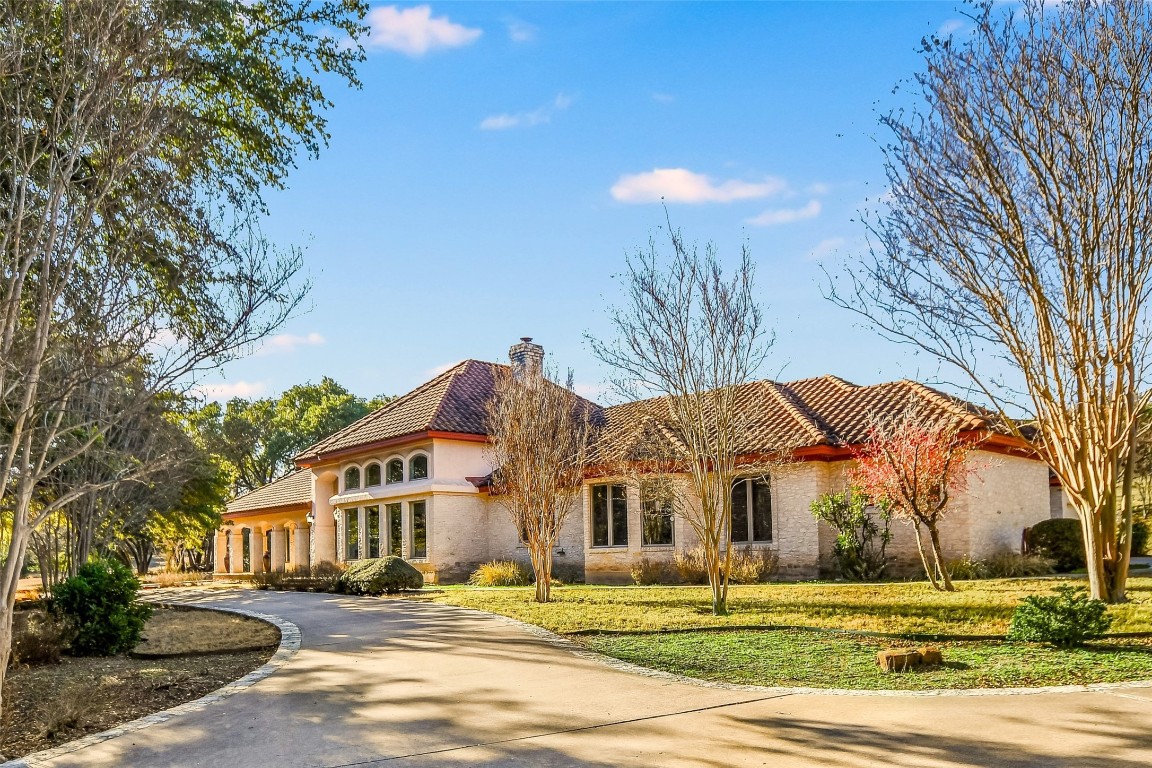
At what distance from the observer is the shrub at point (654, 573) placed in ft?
75.7

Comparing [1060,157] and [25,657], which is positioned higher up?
[1060,157]

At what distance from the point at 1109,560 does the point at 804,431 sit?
10.2 metres

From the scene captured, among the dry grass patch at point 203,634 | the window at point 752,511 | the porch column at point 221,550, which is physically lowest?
the porch column at point 221,550

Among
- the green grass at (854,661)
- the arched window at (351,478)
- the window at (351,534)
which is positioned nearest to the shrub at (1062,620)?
the green grass at (854,661)

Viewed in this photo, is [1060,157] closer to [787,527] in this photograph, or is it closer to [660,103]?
[660,103]

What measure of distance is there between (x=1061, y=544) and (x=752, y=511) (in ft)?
22.8

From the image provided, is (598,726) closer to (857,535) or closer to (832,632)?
(832,632)

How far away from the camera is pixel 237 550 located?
44.1 meters

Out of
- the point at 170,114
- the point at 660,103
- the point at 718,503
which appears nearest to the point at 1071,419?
the point at 718,503

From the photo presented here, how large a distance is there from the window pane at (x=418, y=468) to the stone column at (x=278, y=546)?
14024 millimetres

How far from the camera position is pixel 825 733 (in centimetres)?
682

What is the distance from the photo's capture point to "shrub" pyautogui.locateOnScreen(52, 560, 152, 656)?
39.8 feet

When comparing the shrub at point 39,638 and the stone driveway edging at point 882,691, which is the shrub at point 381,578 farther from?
the stone driveway edging at point 882,691

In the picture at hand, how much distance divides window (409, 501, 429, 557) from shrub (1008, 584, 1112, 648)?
20.1 metres
